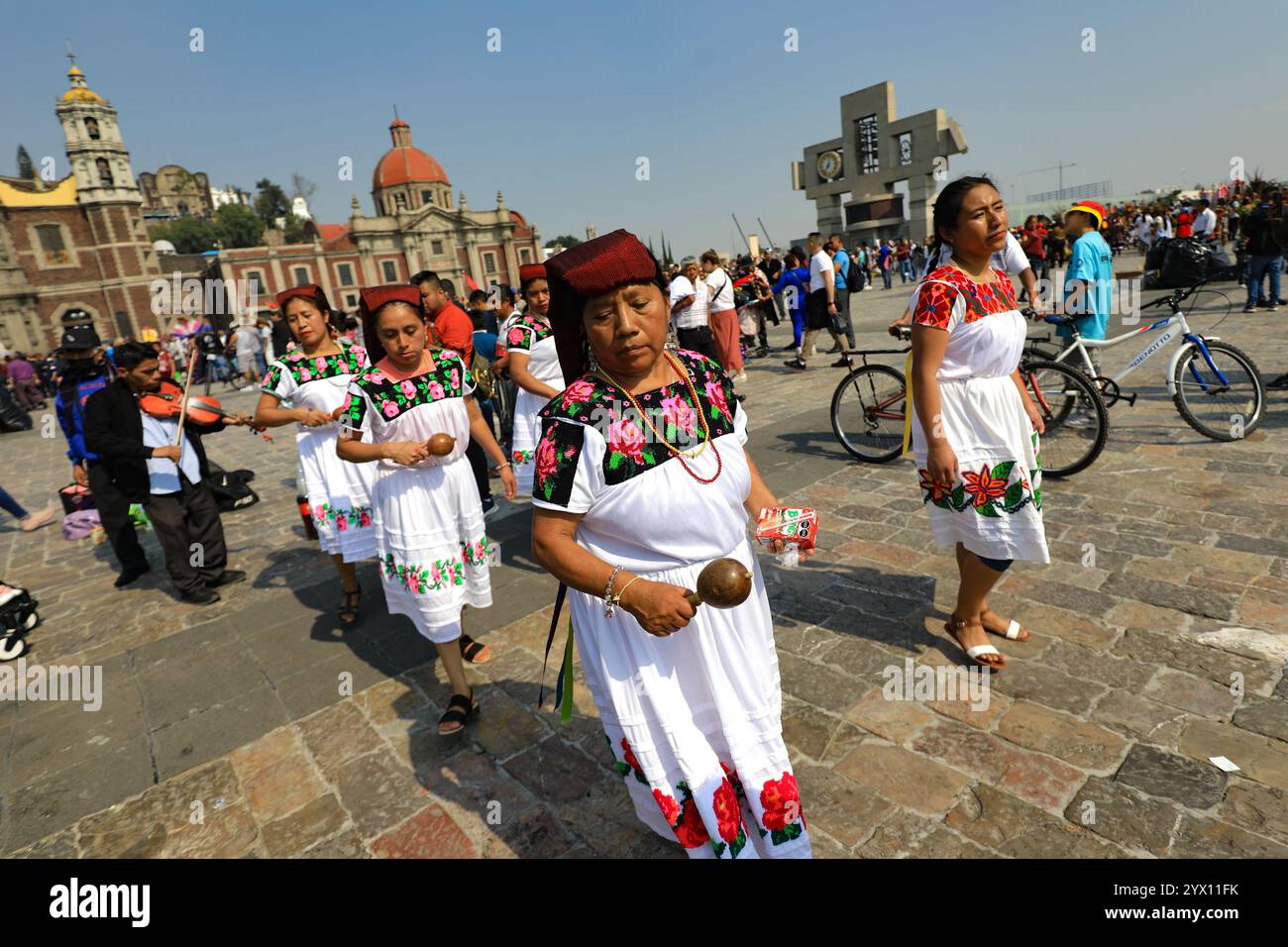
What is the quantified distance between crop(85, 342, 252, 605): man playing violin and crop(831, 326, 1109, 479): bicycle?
549 cm

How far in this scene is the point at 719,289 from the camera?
420 inches

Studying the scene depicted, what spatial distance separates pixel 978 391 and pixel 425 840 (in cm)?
300

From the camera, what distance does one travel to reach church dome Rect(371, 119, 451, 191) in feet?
237

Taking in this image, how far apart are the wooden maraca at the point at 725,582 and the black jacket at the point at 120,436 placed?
5431mm

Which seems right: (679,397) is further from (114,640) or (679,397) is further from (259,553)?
(259,553)

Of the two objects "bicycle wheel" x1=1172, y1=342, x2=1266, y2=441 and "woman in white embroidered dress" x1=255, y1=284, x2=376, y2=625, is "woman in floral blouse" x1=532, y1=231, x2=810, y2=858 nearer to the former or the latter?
"woman in white embroidered dress" x1=255, y1=284, x2=376, y2=625

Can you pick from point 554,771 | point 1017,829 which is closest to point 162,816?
point 554,771

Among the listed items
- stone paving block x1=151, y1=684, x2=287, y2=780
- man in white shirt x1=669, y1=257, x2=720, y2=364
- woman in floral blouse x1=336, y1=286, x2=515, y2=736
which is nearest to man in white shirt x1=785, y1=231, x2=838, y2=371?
man in white shirt x1=669, y1=257, x2=720, y2=364

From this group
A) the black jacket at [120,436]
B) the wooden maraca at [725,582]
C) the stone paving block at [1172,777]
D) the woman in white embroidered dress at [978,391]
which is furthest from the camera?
the black jacket at [120,436]

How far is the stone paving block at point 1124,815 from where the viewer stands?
Result: 2199 mm

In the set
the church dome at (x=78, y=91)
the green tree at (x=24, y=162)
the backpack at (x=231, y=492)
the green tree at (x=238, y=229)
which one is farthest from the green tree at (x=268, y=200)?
the backpack at (x=231, y=492)

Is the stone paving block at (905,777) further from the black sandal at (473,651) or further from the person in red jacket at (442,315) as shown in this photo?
the person in red jacket at (442,315)

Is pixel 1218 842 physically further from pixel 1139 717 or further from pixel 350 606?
pixel 350 606
